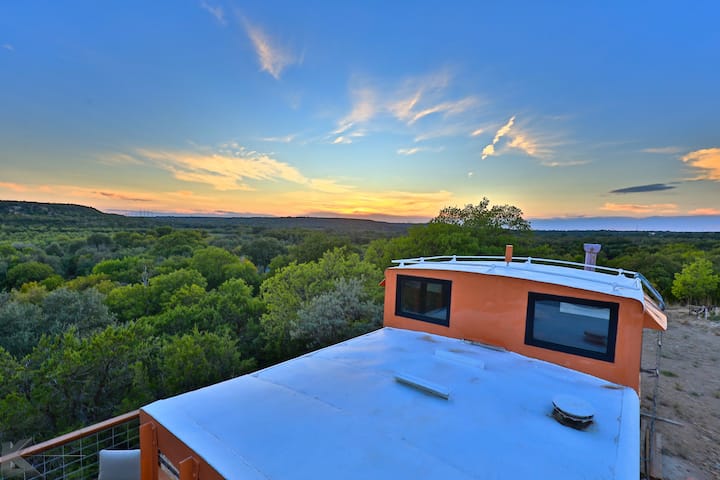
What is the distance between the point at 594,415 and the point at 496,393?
86 centimetres

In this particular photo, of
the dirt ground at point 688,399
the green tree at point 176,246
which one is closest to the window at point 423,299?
the dirt ground at point 688,399

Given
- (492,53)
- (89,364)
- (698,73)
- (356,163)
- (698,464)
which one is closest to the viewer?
(698,464)

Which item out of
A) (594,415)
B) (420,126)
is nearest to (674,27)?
(420,126)

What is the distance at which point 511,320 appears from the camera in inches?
179

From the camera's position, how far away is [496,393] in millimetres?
3232

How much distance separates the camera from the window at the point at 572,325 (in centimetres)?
388

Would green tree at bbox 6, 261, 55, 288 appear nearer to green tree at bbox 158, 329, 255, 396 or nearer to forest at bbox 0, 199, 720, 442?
forest at bbox 0, 199, 720, 442

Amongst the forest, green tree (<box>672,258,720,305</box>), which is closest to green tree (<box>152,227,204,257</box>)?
the forest

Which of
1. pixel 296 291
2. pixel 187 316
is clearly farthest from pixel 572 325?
pixel 187 316

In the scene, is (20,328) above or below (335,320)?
below

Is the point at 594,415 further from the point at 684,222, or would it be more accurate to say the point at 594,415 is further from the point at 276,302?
the point at 684,222

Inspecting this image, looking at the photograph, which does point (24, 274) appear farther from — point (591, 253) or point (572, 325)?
point (591, 253)

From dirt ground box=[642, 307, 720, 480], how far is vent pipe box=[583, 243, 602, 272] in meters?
3.45

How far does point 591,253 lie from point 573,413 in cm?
428
